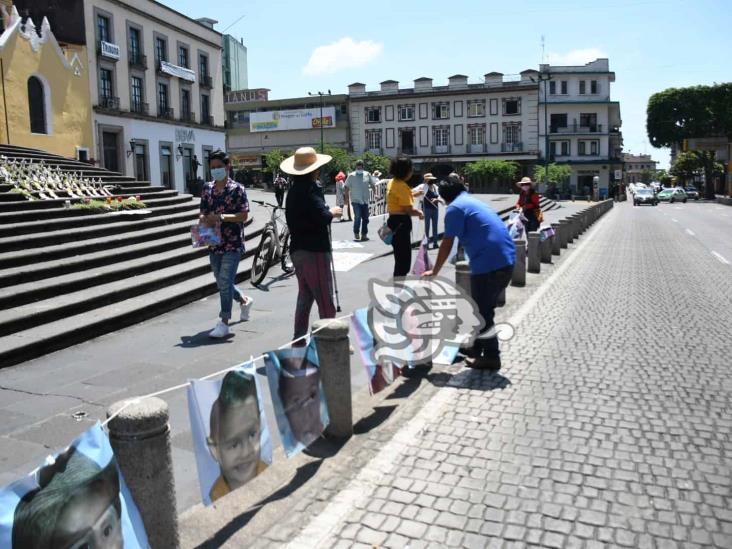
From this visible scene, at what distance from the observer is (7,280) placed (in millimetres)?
8359

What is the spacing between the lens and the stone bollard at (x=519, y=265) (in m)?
11.0

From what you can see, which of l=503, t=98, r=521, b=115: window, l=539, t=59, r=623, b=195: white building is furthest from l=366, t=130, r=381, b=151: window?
l=539, t=59, r=623, b=195: white building

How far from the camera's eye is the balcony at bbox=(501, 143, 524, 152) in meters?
67.1

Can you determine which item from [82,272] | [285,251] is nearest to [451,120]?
[285,251]

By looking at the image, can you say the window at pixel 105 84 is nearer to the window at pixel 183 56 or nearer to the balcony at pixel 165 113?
the balcony at pixel 165 113

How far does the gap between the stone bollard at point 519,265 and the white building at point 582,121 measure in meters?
64.2

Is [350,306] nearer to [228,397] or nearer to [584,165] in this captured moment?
[228,397]

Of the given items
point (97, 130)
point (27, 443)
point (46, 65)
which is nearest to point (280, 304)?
point (27, 443)

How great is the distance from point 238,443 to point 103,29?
37659mm

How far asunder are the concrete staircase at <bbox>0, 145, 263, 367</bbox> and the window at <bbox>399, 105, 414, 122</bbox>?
58196mm

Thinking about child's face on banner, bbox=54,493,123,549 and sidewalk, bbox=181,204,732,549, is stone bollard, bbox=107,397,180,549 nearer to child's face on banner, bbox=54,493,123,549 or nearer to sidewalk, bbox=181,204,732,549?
child's face on banner, bbox=54,493,123,549

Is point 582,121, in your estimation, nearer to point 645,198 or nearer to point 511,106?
point 511,106

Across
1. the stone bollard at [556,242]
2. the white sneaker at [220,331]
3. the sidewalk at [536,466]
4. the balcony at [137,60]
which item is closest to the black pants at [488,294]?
the sidewalk at [536,466]

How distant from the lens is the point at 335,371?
4.57 metres
